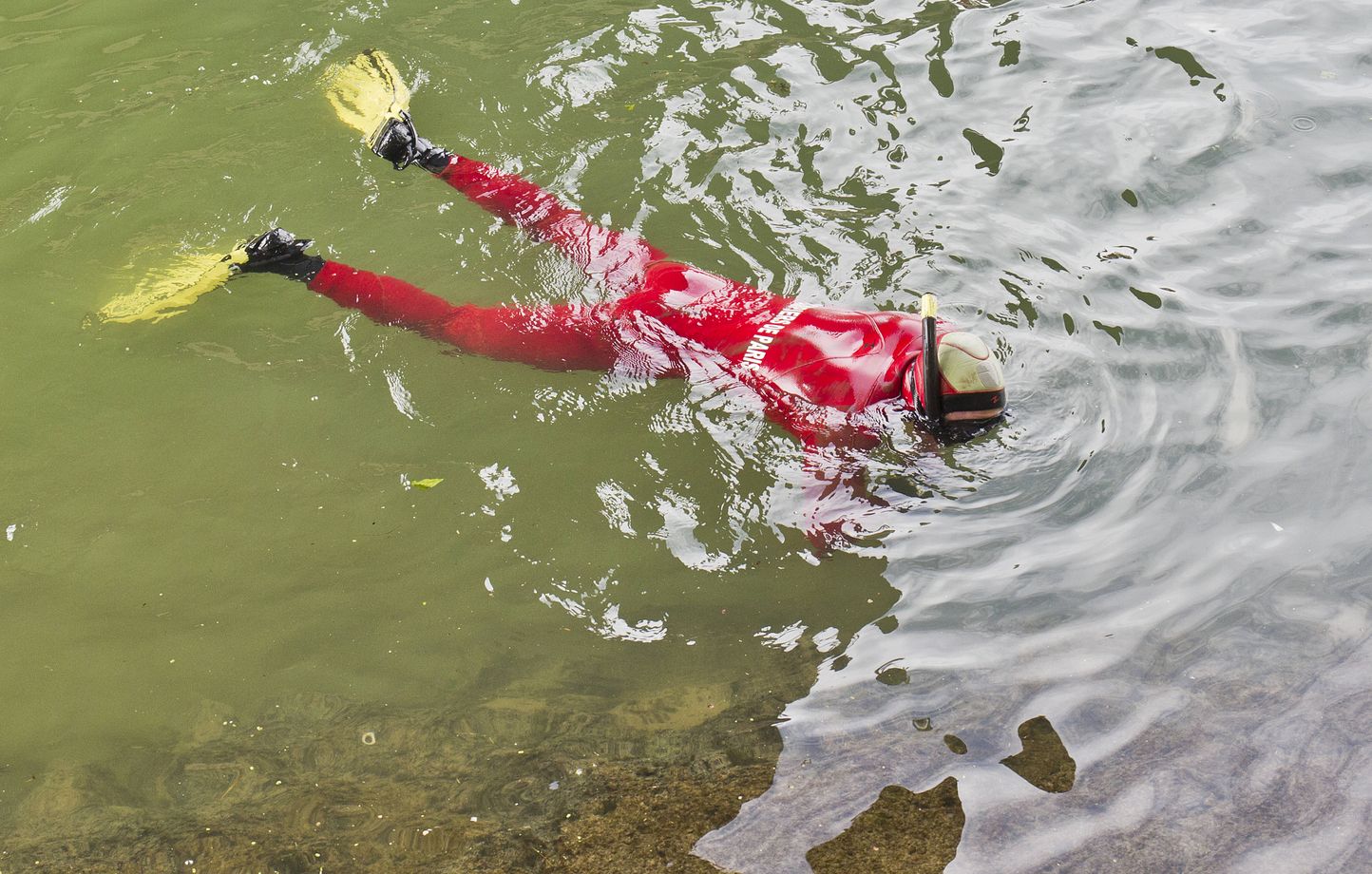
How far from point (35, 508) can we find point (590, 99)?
10.9 ft

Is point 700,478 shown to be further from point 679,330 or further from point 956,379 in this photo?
point 956,379

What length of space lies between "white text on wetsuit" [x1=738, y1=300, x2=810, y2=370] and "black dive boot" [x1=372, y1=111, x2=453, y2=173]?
76.6 inches

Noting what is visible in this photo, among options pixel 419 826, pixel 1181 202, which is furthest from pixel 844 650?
pixel 1181 202

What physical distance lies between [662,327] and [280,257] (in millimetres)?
1716

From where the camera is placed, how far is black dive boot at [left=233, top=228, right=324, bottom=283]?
4422mm

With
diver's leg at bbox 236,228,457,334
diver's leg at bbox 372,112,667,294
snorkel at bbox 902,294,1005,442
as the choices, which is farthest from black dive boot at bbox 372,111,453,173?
snorkel at bbox 902,294,1005,442

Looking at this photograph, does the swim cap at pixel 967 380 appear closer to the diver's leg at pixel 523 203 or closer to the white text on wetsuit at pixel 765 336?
the white text on wetsuit at pixel 765 336

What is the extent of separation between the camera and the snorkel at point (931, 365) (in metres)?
3.30

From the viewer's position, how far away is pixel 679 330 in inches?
161

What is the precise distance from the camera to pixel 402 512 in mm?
3920

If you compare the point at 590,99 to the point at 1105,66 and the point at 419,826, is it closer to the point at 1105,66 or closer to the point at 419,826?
the point at 1105,66

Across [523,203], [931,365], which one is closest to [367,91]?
[523,203]

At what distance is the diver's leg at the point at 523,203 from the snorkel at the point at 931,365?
5.21ft

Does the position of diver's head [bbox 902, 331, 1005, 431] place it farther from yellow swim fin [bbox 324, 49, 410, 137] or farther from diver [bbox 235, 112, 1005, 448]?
yellow swim fin [bbox 324, 49, 410, 137]
